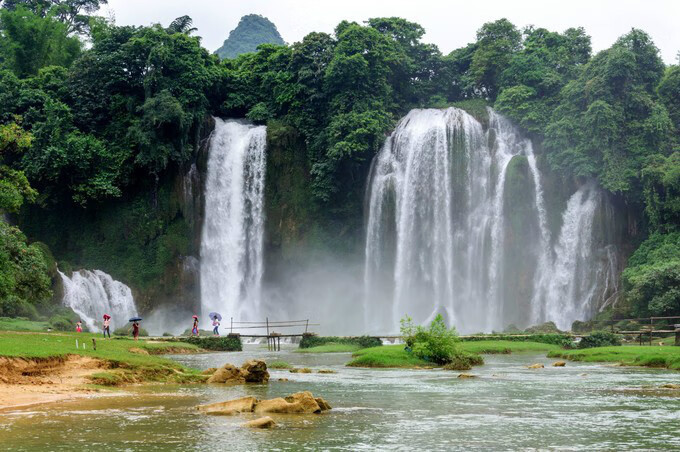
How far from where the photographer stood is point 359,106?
62.1 m

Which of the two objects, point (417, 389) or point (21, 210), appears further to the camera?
point (21, 210)

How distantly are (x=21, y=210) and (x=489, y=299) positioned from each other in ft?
111

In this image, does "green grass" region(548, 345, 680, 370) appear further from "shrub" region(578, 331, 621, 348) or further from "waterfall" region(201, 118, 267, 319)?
"waterfall" region(201, 118, 267, 319)

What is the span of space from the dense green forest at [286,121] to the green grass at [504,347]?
12.1 metres

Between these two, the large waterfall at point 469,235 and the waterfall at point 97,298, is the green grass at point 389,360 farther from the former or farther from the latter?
the waterfall at point 97,298

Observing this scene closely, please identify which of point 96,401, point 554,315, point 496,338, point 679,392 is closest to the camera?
point 96,401

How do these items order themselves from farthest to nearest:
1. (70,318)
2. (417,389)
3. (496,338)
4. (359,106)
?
(359,106), (70,318), (496,338), (417,389)

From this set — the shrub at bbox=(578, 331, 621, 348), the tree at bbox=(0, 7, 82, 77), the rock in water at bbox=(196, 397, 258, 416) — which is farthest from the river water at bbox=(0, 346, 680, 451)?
the tree at bbox=(0, 7, 82, 77)

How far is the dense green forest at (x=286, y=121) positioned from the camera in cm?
5578

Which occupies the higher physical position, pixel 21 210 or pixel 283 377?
pixel 21 210

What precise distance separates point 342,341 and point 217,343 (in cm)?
673

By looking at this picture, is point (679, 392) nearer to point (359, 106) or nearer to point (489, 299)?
point (489, 299)

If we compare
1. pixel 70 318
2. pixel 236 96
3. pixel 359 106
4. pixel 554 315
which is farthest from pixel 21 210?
pixel 554 315

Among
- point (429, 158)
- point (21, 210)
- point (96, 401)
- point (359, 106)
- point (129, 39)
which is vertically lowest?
point (96, 401)
